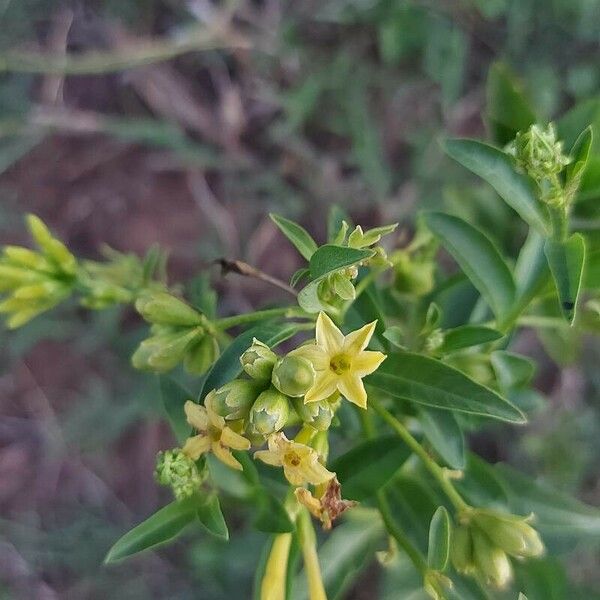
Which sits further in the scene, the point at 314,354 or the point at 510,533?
the point at 510,533

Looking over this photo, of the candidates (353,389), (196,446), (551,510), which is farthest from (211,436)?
(551,510)

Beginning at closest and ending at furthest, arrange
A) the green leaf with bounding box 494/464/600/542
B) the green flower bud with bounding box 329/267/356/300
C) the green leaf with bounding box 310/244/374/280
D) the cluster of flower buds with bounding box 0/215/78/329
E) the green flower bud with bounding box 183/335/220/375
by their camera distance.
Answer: the green leaf with bounding box 310/244/374/280
the green flower bud with bounding box 329/267/356/300
the green flower bud with bounding box 183/335/220/375
the cluster of flower buds with bounding box 0/215/78/329
the green leaf with bounding box 494/464/600/542

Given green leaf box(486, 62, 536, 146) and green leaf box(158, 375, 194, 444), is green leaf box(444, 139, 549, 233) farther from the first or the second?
green leaf box(158, 375, 194, 444)

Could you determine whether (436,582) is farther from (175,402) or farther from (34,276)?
(34,276)

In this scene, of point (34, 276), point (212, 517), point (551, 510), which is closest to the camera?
point (212, 517)

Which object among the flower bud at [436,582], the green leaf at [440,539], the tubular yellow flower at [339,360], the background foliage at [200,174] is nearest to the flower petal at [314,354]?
the tubular yellow flower at [339,360]

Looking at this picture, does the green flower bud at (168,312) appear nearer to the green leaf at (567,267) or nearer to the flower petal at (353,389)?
the flower petal at (353,389)

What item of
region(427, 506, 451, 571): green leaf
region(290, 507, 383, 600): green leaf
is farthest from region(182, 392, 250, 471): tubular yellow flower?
region(290, 507, 383, 600): green leaf

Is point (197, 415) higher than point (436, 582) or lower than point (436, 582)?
higher
